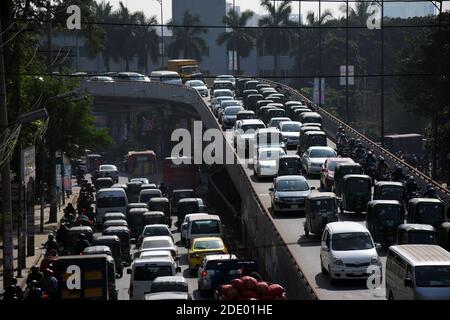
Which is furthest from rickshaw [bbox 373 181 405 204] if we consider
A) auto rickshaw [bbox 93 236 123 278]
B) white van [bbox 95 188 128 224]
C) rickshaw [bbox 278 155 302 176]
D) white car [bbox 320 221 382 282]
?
white van [bbox 95 188 128 224]

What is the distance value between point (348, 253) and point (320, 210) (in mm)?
7973

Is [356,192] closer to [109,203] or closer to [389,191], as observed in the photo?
[389,191]

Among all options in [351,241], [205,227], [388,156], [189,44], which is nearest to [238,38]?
[189,44]

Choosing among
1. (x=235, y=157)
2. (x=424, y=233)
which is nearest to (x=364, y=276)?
(x=424, y=233)

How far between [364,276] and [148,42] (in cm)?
13287

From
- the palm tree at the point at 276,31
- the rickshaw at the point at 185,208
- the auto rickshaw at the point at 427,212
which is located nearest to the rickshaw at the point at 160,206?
the rickshaw at the point at 185,208

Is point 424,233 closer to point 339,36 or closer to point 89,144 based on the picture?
point 89,144

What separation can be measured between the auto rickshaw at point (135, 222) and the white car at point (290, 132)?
12615 millimetres

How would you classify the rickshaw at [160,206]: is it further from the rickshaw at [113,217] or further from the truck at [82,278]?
the truck at [82,278]

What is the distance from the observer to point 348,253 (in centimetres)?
3134

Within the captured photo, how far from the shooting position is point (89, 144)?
67.9m

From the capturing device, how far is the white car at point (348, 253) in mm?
31172

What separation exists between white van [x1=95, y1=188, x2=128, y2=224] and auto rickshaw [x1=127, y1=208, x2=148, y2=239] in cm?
403
